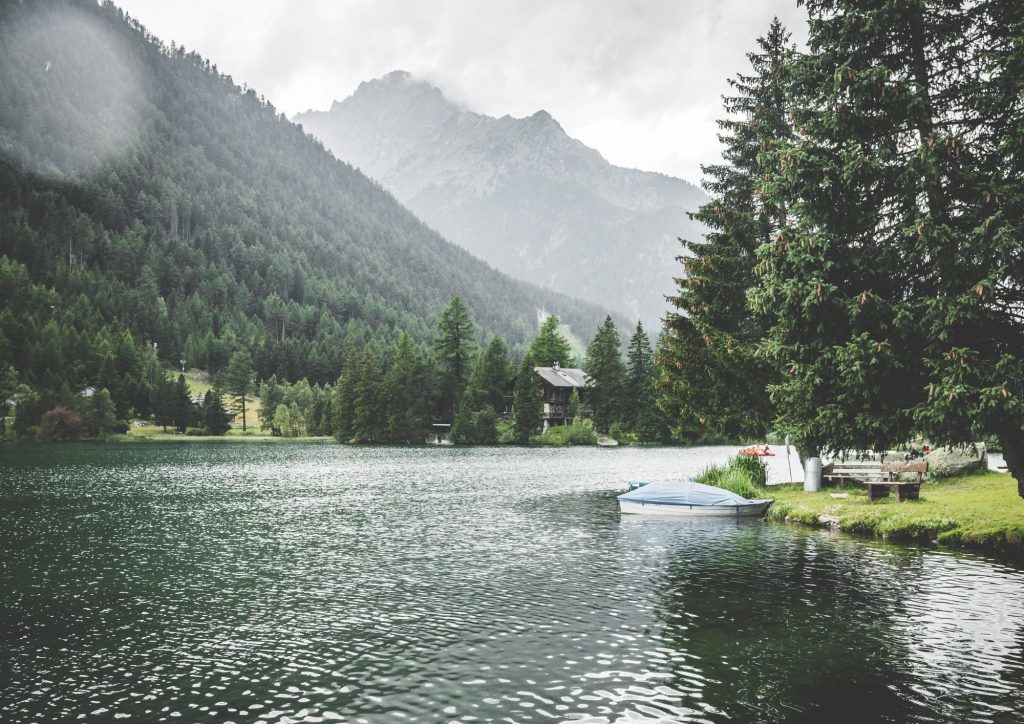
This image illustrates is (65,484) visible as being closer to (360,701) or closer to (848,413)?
(360,701)

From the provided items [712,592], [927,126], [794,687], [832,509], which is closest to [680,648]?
[794,687]

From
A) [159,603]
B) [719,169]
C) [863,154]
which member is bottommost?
[159,603]

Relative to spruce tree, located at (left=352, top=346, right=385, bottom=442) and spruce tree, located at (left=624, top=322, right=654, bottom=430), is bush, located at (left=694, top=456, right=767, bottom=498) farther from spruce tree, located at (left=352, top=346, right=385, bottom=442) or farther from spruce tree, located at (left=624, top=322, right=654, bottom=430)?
spruce tree, located at (left=352, top=346, right=385, bottom=442)

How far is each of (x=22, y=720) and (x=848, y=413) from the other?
22.5 m

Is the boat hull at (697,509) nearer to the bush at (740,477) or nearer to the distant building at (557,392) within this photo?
the bush at (740,477)

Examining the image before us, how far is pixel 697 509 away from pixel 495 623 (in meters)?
21.2

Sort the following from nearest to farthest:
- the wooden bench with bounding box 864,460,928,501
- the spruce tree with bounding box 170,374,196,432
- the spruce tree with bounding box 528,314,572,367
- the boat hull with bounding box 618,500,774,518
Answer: the wooden bench with bounding box 864,460,928,501 → the boat hull with bounding box 618,500,774,518 → the spruce tree with bounding box 170,374,196,432 → the spruce tree with bounding box 528,314,572,367

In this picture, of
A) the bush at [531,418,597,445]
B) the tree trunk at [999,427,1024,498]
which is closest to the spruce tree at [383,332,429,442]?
the bush at [531,418,597,445]

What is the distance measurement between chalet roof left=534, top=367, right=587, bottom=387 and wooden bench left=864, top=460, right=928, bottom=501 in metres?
112

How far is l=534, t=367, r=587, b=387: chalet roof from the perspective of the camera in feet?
492

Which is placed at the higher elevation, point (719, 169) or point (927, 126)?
point (719, 169)

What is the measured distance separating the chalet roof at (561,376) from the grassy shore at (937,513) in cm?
11075

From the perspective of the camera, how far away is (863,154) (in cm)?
2223

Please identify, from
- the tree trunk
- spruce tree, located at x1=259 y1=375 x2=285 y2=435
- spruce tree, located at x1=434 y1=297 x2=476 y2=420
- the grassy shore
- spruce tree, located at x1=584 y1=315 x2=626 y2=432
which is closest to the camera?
the tree trunk
